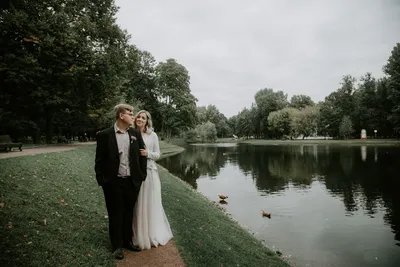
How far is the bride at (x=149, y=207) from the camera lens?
5.48 meters

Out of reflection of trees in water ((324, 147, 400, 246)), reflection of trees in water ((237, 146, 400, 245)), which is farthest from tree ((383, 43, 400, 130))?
reflection of trees in water ((324, 147, 400, 246))

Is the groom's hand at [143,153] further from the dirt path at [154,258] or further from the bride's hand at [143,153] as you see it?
the dirt path at [154,258]

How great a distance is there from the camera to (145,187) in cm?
556

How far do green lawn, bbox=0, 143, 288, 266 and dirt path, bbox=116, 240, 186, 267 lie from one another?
237 millimetres

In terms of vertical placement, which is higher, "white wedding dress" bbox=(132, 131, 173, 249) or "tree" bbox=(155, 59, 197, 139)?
"tree" bbox=(155, 59, 197, 139)

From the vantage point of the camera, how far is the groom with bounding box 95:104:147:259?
4969 mm

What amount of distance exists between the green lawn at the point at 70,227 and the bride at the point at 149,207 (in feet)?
2.01

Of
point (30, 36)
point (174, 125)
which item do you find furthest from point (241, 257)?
point (174, 125)

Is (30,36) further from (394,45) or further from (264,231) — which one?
(394,45)

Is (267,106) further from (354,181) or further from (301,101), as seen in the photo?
(354,181)

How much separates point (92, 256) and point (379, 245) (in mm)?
10754

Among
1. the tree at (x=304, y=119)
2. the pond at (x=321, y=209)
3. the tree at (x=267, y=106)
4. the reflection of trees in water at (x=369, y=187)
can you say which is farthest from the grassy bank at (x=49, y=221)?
the tree at (x=267, y=106)

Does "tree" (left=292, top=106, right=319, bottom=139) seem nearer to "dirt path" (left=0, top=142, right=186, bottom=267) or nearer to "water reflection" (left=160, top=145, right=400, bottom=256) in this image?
"water reflection" (left=160, top=145, right=400, bottom=256)

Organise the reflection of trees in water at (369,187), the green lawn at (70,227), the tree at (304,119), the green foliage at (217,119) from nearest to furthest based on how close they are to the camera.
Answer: the green lawn at (70,227), the reflection of trees in water at (369,187), the tree at (304,119), the green foliage at (217,119)
